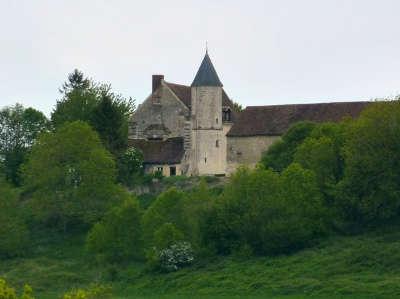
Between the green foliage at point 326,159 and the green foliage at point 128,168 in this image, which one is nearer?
the green foliage at point 326,159

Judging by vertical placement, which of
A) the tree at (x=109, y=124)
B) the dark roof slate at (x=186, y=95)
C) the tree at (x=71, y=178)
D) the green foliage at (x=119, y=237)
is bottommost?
the green foliage at (x=119, y=237)

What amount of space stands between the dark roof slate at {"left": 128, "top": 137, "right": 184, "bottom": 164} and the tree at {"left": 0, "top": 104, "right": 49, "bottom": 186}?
7.67 meters

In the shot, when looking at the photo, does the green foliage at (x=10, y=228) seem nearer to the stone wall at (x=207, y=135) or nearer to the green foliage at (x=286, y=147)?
the green foliage at (x=286, y=147)

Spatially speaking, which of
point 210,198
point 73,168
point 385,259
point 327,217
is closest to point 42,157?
point 73,168

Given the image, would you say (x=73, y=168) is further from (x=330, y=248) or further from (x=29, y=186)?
(x=330, y=248)

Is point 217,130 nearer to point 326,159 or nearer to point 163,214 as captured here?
point 326,159

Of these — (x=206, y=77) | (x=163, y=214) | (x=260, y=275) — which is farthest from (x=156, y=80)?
(x=260, y=275)

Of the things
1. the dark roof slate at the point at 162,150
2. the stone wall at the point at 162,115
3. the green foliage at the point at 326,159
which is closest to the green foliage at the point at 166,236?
the green foliage at the point at 326,159

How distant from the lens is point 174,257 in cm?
8444

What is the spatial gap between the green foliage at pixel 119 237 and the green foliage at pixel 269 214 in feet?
15.2

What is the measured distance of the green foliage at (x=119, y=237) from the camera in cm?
8825

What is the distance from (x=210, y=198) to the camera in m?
89.7

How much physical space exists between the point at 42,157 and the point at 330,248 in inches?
846

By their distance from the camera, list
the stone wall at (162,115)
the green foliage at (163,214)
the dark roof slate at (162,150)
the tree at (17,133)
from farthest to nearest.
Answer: the tree at (17,133) → the stone wall at (162,115) → the dark roof slate at (162,150) → the green foliage at (163,214)
